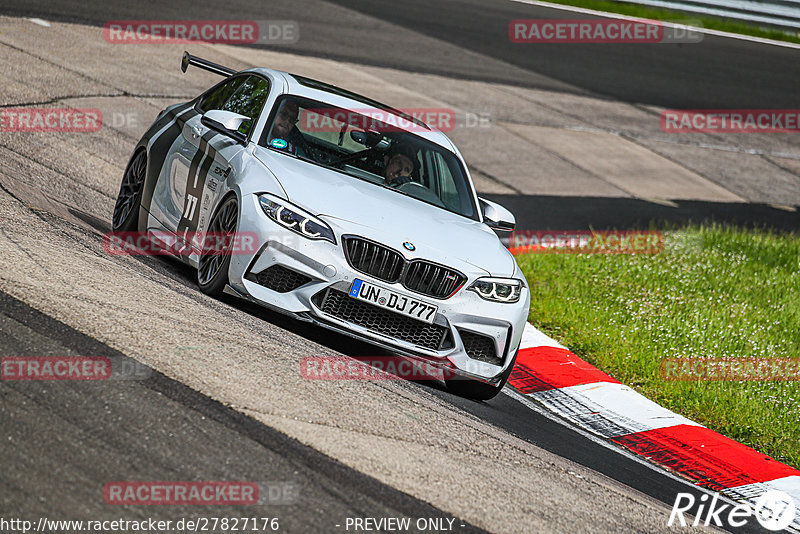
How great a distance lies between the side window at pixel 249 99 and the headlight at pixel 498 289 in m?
2.05

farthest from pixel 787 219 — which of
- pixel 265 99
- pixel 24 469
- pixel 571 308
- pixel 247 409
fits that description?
pixel 24 469

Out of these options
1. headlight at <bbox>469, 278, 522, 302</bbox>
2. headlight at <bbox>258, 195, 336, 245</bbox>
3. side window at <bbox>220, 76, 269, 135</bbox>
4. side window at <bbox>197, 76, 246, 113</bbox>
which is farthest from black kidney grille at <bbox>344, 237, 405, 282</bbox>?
side window at <bbox>197, 76, 246, 113</bbox>

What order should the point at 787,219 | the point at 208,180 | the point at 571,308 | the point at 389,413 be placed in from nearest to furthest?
the point at 389,413 → the point at 208,180 → the point at 571,308 → the point at 787,219

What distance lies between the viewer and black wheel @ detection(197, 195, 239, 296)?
6258mm

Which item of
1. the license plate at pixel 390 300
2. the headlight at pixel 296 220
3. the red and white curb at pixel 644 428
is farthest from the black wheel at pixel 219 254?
the red and white curb at pixel 644 428

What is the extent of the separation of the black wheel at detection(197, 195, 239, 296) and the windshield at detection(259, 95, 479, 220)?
28.9 inches

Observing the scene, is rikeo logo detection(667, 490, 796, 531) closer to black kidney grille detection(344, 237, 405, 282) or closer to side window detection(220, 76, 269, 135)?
black kidney grille detection(344, 237, 405, 282)

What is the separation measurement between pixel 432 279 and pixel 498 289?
1.60 ft

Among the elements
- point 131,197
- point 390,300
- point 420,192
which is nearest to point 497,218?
point 420,192

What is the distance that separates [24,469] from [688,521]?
3401mm

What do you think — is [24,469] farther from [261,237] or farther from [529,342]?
[529,342]

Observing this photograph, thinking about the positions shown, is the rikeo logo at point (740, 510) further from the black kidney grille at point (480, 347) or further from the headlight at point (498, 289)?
the headlight at point (498, 289)

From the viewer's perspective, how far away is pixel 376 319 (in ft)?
19.9

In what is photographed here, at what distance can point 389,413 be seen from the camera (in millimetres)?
5375
